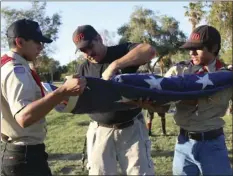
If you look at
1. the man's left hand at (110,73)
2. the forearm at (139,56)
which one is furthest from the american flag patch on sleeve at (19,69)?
the forearm at (139,56)

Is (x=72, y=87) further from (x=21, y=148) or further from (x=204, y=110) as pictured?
(x=204, y=110)

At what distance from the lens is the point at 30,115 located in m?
2.44

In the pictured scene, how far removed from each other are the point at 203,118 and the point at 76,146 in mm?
5455

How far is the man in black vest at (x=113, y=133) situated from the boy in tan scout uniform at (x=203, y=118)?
597mm

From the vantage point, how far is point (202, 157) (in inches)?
124

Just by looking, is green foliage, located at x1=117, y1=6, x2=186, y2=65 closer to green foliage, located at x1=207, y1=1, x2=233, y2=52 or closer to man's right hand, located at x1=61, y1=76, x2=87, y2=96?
green foliage, located at x1=207, y1=1, x2=233, y2=52

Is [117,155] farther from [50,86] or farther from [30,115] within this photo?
[30,115]

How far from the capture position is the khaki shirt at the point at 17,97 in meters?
2.55

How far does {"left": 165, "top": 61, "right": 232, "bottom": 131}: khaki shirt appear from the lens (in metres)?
3.10

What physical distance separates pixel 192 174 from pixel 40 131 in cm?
129

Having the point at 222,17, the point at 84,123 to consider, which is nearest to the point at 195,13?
the point at 222,17

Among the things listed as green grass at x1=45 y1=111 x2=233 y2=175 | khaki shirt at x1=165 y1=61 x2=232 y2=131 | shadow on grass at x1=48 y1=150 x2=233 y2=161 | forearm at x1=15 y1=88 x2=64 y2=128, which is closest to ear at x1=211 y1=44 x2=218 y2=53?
khaki shirt at x1=165 y1=61 x2=232 y2=131

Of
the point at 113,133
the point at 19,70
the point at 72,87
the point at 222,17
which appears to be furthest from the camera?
the point at 222,17

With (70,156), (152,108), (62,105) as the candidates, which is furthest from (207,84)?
(70,156)
